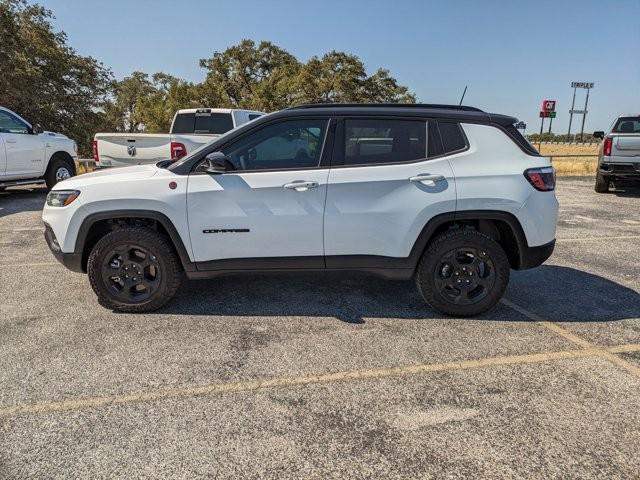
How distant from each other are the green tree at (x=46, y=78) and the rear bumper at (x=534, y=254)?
2514 centimetres

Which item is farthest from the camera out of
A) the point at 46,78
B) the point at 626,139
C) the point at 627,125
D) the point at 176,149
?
the point at 46,78

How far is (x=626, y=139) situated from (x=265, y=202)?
34.8 feet

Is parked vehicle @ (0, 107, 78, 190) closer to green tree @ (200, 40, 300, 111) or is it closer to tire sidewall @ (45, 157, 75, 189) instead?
tire sidewall @ (45, 157, 75, 189)

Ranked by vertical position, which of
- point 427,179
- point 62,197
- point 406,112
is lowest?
point 62,197

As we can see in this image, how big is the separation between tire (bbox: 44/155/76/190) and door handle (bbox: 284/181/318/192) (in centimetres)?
921

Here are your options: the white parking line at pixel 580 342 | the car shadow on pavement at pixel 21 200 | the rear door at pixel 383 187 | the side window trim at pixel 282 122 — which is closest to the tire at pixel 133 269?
the side window trim at pixel 282 122

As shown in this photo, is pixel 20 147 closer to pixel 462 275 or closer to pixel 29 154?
pixel 29 154

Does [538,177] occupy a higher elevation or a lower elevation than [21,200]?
higher


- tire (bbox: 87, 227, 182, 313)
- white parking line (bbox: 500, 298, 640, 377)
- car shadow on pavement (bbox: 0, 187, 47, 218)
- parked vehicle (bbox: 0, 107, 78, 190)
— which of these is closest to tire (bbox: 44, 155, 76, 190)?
parked vehicle (bbox: 0, 107, 78, 190)

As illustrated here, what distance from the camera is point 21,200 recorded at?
10391mm

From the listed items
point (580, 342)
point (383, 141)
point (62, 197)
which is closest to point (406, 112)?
point (383, 141)

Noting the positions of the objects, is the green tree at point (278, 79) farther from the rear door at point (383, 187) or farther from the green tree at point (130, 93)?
the rear door at point (383, 187)

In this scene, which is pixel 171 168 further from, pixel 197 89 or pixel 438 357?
pixel 197 89

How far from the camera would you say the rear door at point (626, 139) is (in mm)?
10597
